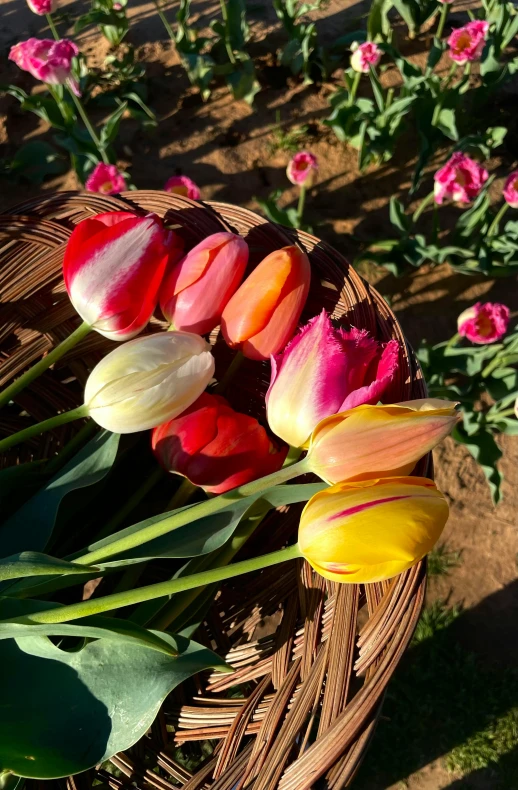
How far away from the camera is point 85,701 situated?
588 millimetres

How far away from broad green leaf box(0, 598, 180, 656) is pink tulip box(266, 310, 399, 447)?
9.4 inches

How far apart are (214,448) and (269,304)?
171 millimetres

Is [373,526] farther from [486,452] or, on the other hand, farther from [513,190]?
[513,190]

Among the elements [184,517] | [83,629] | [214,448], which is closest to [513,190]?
[214,448]

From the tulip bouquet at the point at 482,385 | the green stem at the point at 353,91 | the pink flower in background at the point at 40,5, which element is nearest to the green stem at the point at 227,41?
the green stem at the point at 353,91

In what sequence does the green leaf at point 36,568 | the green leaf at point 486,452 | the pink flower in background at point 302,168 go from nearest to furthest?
the green leaf at point 36,568, the green leaf at point 486,452, the pink flower in background at point 302,168

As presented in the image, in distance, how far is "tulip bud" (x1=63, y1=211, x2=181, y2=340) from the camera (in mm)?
686

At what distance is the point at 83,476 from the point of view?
695mm

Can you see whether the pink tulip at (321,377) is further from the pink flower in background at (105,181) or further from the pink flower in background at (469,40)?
the pink flower in background at (469,40)

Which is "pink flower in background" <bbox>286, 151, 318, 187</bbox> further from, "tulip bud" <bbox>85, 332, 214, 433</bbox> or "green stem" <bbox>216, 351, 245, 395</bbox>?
"tulip bud" <bbox>85, 332, 214, 433</bbox>

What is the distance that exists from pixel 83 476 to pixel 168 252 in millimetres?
264

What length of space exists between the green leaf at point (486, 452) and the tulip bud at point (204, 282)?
700mm

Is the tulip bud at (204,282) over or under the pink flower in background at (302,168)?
over

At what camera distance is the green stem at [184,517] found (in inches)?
22.9
